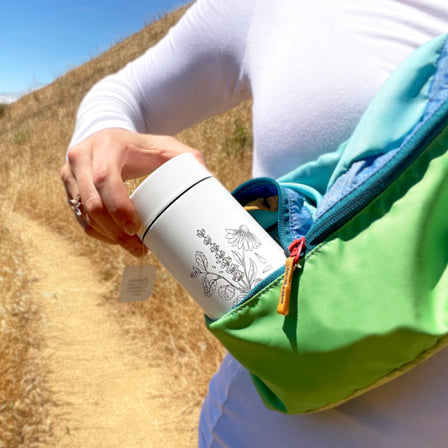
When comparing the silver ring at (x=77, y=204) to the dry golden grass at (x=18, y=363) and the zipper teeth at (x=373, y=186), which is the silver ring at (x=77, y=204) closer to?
the zipper teeth at (x=373, y=186)

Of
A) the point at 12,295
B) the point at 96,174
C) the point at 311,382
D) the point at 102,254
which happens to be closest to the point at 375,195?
the point at 311,382

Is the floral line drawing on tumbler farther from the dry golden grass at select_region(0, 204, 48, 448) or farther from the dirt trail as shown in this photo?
the dry golden grass at select_region(0, 204, 48, 448)

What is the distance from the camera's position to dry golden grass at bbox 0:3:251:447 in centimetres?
284

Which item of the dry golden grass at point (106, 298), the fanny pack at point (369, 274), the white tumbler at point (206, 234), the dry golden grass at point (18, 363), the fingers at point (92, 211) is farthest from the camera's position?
the dry golden grass at point (106, 298)

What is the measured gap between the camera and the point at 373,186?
1.92ft

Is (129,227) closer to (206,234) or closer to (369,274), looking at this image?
(206,234)

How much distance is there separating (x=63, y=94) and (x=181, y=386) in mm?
13878

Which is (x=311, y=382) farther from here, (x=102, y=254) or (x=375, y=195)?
(x=102, y=254)

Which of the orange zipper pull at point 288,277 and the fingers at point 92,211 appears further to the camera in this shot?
the fingers at point 92,211

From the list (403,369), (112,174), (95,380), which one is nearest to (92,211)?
(112,174)

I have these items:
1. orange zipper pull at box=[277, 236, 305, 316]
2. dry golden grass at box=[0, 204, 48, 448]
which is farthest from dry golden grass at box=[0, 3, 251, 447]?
orange zipper pull at box=[277, 236, 305, 316]

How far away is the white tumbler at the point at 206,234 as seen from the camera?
0.65 meters

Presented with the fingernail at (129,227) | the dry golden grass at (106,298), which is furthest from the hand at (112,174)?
the dry golden grass at (106,298)

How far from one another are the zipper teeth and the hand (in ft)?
0.90
